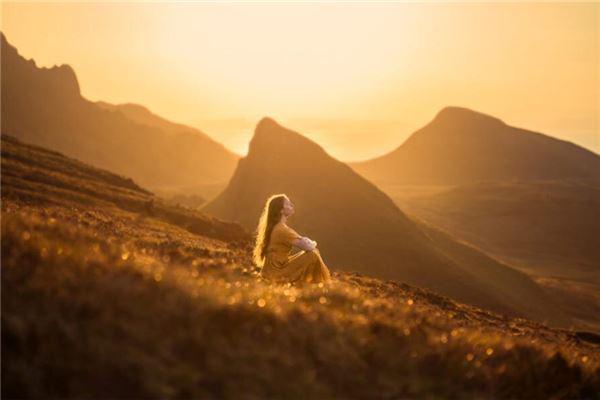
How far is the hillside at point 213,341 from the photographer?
6.23 metres

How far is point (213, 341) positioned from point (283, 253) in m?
7.52

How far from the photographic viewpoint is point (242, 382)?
22.3 ft

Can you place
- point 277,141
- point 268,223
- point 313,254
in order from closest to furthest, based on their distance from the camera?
point 313,254
point 268,223
point 277,141

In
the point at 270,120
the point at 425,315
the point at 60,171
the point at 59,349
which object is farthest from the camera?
the point at 270,120

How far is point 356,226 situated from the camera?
301 feet

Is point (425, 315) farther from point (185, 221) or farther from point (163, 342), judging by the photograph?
point (185, 221)

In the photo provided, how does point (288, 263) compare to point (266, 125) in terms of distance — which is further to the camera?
point (266, 125)

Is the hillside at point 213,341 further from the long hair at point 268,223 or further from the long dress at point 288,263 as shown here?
the long hair at point 268,223

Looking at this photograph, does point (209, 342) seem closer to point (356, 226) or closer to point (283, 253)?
point (283, 253)

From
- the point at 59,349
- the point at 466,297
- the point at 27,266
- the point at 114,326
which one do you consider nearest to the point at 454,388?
the point at 114,326

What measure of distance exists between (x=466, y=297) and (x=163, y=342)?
72.1m

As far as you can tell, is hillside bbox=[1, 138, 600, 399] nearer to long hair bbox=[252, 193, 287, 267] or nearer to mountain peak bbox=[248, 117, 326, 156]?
long hair bbox=[252, 193, 287, 267]

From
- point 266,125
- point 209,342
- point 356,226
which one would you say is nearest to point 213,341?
point 209,342

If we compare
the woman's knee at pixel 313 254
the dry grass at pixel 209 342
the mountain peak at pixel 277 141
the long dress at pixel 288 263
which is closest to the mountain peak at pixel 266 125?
the mountain peak at pixel 277 141
